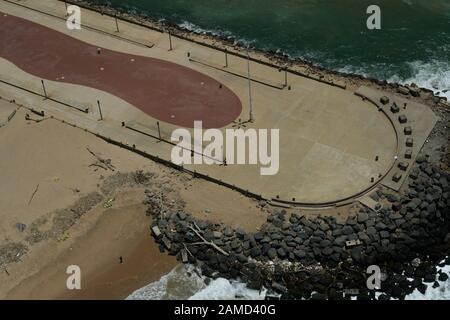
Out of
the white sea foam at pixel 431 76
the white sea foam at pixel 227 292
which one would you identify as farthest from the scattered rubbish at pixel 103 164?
the white sea foam at pixel 431 76

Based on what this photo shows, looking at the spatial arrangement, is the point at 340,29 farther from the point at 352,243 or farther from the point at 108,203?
the point at 108,203

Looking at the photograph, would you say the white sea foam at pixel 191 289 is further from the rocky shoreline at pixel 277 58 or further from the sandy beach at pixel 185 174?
the rocky shoreline at pixel 277 58

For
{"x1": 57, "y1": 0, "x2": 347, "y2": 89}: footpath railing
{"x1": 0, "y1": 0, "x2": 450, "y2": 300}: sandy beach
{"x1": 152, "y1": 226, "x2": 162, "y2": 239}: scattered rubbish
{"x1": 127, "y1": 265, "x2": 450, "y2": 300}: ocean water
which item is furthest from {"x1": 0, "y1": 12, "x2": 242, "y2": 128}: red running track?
{"x1": 127, "y1": 265, "x2": 450, "y2": 300}: ocean water

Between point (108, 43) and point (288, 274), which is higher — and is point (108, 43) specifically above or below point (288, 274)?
above
